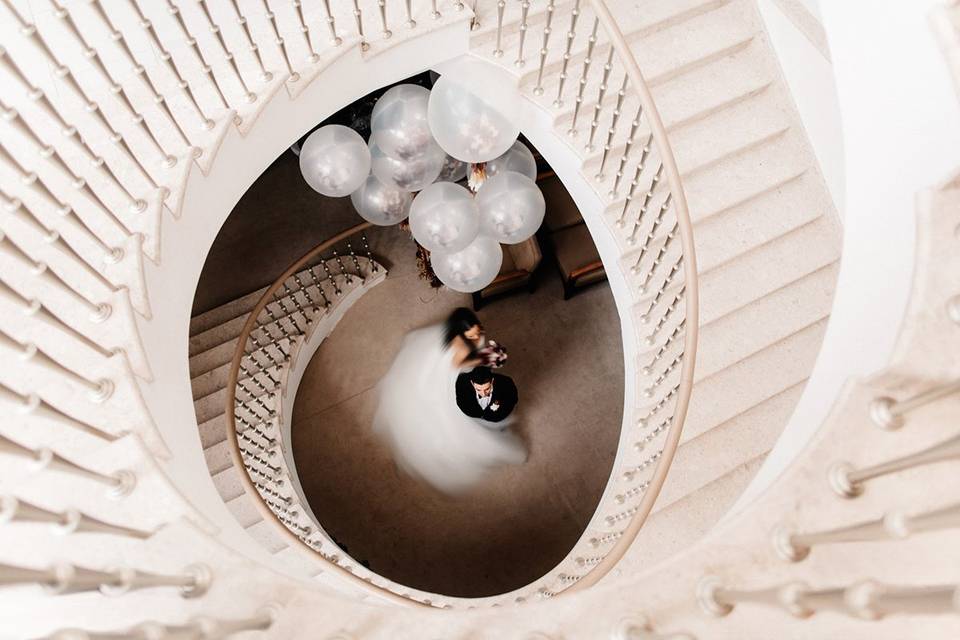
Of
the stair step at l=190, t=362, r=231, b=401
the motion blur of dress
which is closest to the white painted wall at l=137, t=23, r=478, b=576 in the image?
the stair step at l=190, t=362, r=231, b=401

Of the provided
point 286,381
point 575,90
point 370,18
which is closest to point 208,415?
point 286,381

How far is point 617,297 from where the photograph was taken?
4113mm

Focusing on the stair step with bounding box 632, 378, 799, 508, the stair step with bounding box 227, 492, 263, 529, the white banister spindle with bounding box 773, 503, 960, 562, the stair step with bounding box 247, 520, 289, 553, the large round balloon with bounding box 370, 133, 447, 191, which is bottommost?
the white banister spindle with bounding box 773, 503, 960, 562

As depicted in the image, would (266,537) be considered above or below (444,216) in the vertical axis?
below

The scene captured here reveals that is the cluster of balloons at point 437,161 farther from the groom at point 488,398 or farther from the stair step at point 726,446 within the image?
the groom at point 488,398

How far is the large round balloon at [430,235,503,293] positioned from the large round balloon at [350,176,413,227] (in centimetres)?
46

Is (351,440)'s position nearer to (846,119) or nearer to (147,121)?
(147,121)

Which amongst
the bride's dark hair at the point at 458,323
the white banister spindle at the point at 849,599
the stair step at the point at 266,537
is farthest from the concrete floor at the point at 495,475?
the white banister spindle at the point at 849,599

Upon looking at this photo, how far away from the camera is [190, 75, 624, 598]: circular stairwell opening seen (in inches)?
262

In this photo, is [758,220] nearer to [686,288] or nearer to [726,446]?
[726,446]

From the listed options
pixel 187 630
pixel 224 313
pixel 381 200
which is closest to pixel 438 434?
pixel 224 313

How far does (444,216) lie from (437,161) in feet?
1.47

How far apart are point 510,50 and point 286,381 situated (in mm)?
3709

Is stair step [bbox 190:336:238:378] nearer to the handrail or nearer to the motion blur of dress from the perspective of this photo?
the motion blur of dress
